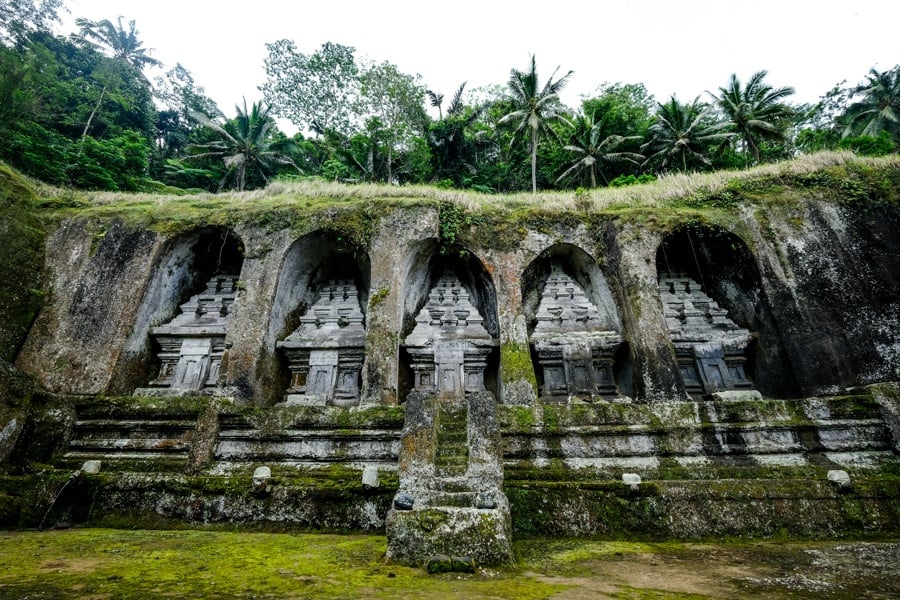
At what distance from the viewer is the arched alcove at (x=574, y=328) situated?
937cm

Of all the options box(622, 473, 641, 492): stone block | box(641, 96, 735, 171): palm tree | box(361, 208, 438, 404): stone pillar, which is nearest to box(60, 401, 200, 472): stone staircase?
Result: box(361, 208, 438, 404): stone pillar

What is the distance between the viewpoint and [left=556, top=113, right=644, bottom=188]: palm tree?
75.5 ft

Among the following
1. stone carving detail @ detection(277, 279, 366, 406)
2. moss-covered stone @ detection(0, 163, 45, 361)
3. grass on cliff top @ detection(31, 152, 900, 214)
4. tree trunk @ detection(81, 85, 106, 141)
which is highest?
tree trunk @ detection(81, 85, 106, 141)

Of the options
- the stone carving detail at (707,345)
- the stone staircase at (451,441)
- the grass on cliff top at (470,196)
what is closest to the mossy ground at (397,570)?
the stone staircase at (451,441)

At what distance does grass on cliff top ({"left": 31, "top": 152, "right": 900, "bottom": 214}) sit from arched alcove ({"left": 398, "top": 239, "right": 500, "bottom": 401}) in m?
1.29

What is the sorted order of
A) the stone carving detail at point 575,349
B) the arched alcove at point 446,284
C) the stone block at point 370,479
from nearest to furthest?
the stone block at point 370,479 → the stone carving detail at point 575,349 → the arched alcove at point 446,284

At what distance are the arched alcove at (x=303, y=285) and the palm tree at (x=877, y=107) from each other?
108ft

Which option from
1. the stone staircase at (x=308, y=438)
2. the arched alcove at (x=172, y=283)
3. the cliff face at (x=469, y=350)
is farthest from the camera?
the arched alcove at (x=172, y=283)

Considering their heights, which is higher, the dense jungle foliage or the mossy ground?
the dense jungle foliage

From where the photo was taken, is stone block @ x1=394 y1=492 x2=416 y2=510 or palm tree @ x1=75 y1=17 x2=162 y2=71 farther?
palm tree @ x1=75 y1=17 x2=162 y2=71

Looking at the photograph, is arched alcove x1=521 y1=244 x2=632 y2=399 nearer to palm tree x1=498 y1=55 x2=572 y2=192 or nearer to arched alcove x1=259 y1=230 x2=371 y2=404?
arched alcove x1=259 y1=230 x2=371 y2=404

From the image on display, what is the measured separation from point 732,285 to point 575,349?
4.12 meters

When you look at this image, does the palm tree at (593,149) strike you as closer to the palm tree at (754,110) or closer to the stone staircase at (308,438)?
the palm tree at (754,110)

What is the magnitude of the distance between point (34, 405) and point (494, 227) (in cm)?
893
